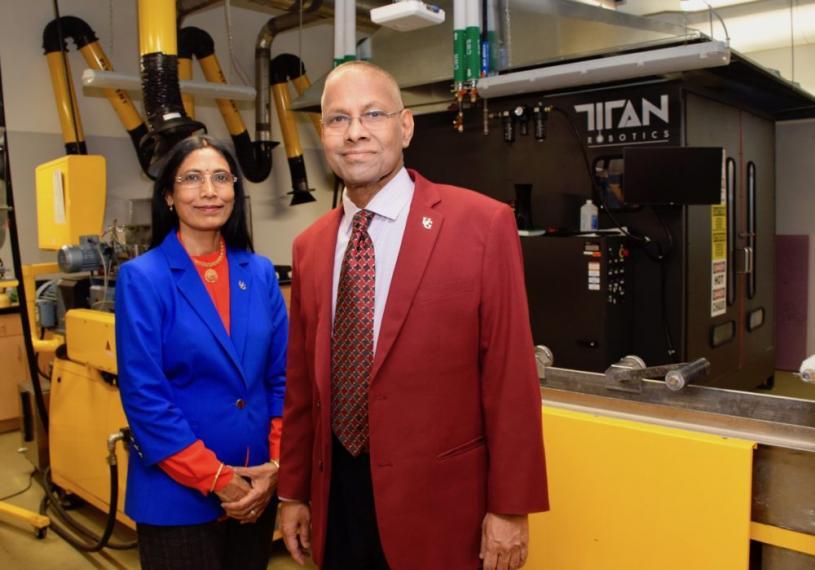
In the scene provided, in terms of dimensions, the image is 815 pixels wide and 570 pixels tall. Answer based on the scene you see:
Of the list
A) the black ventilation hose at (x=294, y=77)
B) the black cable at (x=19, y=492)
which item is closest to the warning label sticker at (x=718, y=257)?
the black ventilation hose at (x=294, y=77)

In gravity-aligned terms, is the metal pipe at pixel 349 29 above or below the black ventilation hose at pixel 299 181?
above

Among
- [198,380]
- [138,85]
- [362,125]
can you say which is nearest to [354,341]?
[362,125]

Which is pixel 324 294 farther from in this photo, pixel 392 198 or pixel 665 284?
pixel 665 284

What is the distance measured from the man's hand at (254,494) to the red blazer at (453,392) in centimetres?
51

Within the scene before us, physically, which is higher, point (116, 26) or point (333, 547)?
point (116, 26)

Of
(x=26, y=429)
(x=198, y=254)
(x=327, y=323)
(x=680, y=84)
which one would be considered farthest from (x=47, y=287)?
(x=680, y=84)

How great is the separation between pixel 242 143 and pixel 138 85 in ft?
6.17

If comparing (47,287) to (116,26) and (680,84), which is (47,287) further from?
(680,84)

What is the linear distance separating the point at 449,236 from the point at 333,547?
2.19ft

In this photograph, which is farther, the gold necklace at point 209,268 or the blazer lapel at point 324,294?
the gold necklace at point 209,268

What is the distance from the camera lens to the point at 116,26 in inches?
231

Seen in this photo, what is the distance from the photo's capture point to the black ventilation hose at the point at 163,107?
10.7 ft

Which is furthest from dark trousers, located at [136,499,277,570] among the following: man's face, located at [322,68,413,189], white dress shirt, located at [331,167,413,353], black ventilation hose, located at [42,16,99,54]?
black ventilation hose, located at [42,16,99,54]

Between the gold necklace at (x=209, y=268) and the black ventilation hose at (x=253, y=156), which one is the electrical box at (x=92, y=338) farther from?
the black ventilation hose at (x=253, y=156)
